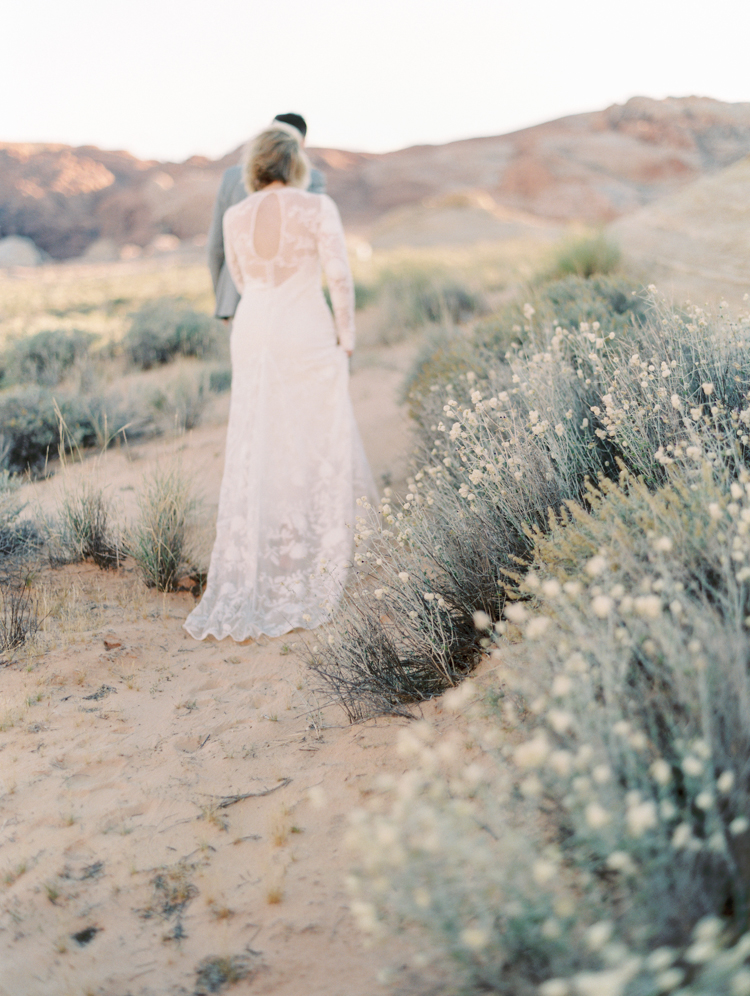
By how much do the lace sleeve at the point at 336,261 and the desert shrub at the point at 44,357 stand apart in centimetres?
528

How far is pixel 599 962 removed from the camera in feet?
4.01

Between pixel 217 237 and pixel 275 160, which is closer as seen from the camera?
pixel 275 160

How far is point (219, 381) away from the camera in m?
7.98

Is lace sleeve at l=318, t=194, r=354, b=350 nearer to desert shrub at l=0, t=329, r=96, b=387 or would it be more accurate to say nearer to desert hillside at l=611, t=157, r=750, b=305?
desert hillside at l=611, t=157, r=750, b=305

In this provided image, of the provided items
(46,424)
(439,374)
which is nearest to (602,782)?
(439,374)

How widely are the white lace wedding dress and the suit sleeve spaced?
3.77 ft

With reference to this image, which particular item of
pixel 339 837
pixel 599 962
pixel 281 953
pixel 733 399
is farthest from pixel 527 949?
pixel 733 399

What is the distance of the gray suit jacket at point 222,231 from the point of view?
507cm

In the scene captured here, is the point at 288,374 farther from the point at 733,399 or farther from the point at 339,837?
the point at 339,837

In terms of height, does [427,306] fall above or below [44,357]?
above

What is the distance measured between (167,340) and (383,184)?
2047 inches

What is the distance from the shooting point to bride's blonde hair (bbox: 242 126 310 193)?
3.72m

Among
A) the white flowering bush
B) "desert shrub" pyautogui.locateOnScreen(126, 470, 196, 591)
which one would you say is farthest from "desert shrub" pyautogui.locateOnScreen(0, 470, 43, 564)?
the white flowering bush

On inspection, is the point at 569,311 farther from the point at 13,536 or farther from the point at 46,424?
the point at 46,424
